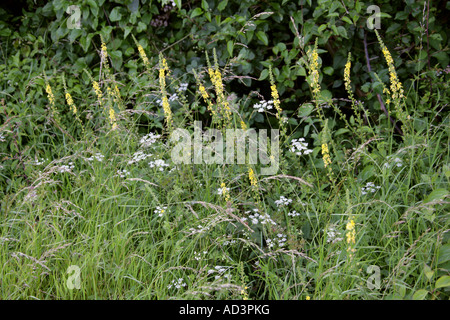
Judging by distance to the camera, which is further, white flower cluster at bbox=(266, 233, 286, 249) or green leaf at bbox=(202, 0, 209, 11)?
green leaf at bbox=(202, 0, 209, 11)

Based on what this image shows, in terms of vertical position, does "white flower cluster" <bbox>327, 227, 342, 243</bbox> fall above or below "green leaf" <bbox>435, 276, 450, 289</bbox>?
above

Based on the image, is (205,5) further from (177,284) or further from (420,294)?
(420,294)

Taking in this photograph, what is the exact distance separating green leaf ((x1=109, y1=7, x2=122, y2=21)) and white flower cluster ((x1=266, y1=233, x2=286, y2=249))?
2029 mm

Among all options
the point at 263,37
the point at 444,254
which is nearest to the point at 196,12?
the point at 263,37

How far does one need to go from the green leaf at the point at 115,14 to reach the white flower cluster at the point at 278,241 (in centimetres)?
203

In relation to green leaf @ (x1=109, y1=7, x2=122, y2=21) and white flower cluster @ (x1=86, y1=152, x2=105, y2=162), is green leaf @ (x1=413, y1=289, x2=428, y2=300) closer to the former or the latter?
white flower cluster @ (x1=86, y1=152, x2=105, y2=162)

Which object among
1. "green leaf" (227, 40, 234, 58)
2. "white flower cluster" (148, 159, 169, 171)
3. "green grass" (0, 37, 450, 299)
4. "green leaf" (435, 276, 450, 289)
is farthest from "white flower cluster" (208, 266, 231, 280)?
"green leaf" (227, 40, 234, 58)

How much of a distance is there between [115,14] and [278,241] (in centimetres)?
213

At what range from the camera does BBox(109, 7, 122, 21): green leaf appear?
355cm

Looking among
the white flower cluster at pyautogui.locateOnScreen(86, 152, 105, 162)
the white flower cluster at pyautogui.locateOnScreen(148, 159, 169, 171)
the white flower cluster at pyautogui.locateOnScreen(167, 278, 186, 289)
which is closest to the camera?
the white flower cluster at pyautogui.locateOnScreen(167, 278, 186, 289)

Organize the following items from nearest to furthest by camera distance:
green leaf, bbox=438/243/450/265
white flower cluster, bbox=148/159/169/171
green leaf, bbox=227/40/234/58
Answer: green leaf, bbox=438/243/450/265 < white flower cluster, bbox=148/159/169/171 < green leaf, bbox=227/40/234/58

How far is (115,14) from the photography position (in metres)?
3.56

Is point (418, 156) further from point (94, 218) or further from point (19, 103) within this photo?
point (19, 103)
